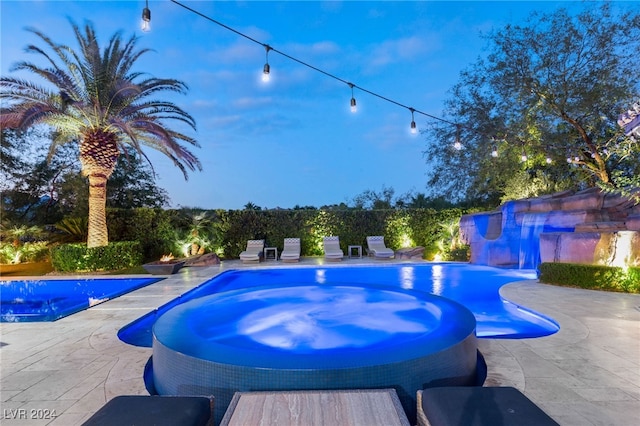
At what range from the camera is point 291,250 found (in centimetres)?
1353

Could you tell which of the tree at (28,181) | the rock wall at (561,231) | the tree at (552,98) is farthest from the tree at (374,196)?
the tree at (28,181)

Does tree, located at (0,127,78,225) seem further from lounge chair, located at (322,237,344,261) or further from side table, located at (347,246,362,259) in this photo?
side table, located at (347,246,362,259)

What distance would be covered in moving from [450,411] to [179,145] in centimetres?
1152

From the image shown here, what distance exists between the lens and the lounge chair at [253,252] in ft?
41.5

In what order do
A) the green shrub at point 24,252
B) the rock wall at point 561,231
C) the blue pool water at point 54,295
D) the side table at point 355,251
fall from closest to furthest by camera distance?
1. the blue pool water at point 54,295
2. the rock wall at point 561,231
3. the green shrub at point 24,252
4. the side table at point 355,251

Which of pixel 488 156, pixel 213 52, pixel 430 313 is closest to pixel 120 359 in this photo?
pixel 430 313

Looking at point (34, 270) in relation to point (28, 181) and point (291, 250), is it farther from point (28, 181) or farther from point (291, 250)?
point (291, 250)

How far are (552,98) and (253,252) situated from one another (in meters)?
12.6

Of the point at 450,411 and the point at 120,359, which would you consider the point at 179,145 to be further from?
the point at 450,411

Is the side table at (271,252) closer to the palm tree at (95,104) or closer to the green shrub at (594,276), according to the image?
the palm tree at (95,104)

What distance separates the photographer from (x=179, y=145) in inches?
450

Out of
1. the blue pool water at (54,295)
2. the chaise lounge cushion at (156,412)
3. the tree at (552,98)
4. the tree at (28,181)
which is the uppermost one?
the tree at (552,98)

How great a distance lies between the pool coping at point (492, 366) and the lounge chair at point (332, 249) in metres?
7.88

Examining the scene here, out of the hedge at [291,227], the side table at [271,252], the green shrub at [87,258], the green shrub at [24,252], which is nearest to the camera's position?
the green shrub at [87,258]
